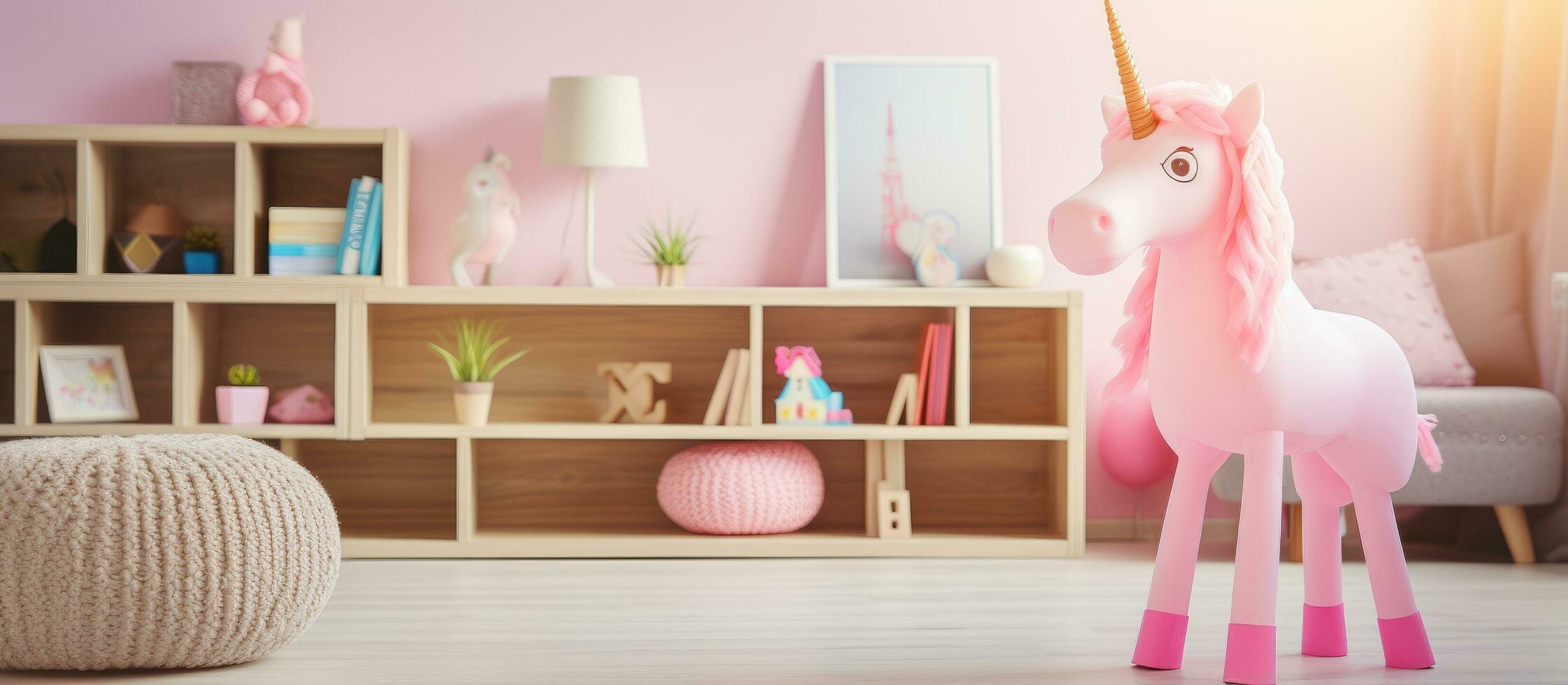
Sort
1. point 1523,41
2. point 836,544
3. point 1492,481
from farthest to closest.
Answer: point 1523,41
point 836,544
point 1492,481

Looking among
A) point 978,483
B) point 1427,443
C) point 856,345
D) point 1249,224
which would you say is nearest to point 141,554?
point 1249,224

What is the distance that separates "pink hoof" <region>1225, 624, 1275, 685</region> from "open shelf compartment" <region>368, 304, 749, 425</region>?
1766 mm

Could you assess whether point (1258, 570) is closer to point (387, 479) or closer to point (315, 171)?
point (387, 479)

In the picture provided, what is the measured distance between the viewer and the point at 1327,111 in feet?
10.2

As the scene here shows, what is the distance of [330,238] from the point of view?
9.27ft

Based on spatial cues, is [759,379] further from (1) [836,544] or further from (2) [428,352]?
(2) [428,352]

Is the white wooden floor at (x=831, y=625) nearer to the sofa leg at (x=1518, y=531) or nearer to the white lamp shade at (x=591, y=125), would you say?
the sofa leg at (x=1518, y=531)

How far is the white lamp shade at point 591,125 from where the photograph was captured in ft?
9.28

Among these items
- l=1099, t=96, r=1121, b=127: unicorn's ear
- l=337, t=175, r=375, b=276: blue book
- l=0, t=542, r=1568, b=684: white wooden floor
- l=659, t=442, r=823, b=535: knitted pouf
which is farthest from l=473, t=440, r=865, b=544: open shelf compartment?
l=1099, t=96, r=1121, b=127: unicorn's ear

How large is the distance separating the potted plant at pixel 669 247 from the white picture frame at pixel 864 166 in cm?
36

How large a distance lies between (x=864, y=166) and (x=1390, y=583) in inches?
67.5

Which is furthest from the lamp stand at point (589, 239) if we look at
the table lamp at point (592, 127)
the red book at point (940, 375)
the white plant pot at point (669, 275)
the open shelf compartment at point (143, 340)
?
the open shelf compartment at point (143, 340)

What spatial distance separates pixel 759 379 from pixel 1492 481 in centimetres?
161

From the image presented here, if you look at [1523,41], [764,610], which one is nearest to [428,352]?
[764,610]
